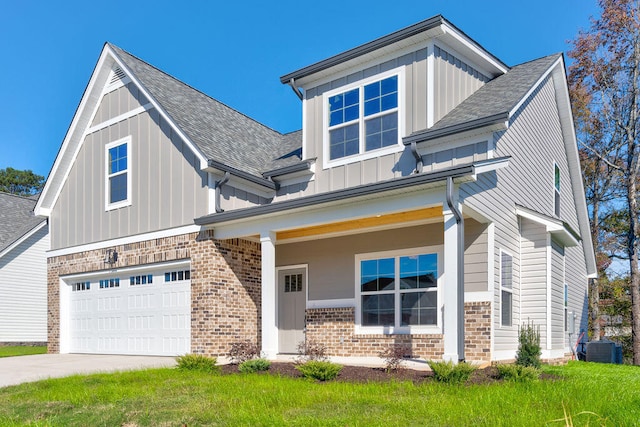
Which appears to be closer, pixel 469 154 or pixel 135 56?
pixel 469 154

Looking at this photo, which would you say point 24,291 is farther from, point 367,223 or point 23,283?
point 367,223

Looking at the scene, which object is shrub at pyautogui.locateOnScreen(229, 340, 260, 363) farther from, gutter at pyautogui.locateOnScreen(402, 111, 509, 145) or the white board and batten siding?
the white board and batten siding

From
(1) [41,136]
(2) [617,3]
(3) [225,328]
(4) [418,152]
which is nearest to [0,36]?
(3) [225,328]

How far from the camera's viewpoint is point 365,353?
11836mm

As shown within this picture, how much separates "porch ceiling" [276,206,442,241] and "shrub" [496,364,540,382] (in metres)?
3.21

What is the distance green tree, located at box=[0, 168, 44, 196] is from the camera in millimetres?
53219

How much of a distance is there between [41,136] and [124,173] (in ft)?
125

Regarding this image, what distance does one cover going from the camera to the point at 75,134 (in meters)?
15.7

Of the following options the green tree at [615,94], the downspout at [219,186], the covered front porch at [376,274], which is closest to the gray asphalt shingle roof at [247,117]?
the downspout at [219,186]

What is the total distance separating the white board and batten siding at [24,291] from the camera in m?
22.9

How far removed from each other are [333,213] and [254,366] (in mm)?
3034

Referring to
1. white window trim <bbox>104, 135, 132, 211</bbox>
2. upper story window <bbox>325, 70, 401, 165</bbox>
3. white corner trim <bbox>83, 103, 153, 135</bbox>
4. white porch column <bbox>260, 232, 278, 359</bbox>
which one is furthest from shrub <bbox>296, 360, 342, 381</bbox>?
white corner trim <bbox>83, 103, 153, 135</bbox>

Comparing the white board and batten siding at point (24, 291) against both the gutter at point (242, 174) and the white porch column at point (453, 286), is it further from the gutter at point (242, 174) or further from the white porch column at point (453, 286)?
the white porch column at point (453, 286)

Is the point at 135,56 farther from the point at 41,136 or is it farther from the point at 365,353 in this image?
the point at 41,136
